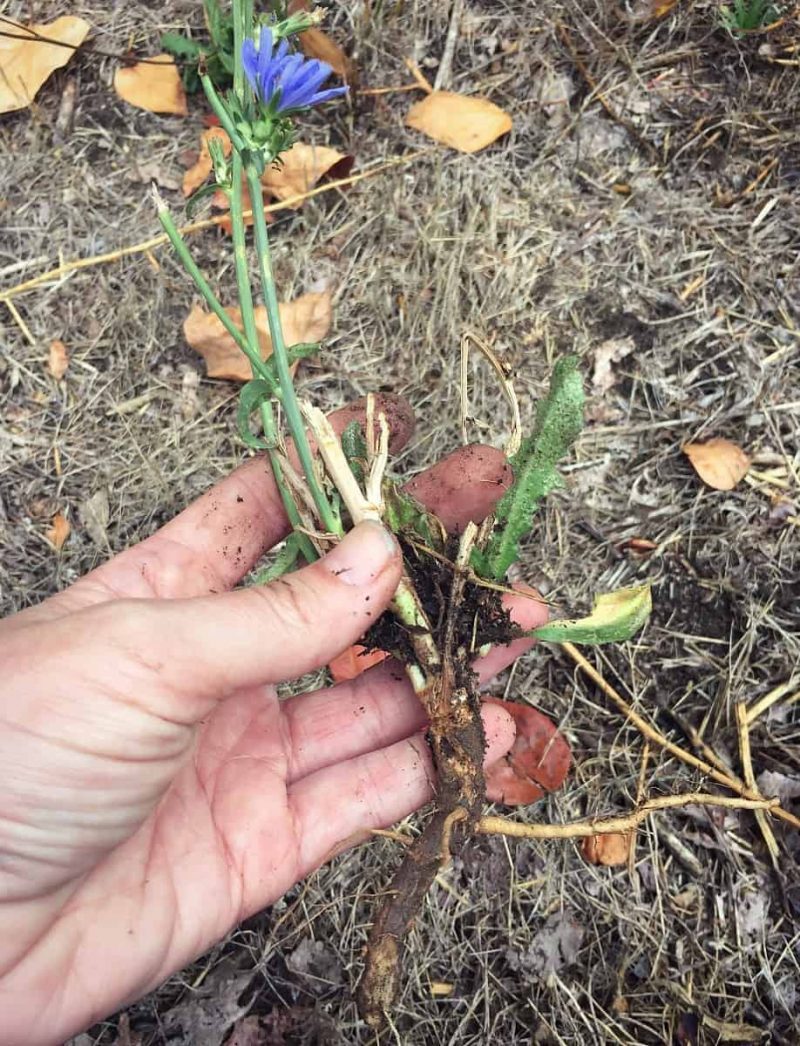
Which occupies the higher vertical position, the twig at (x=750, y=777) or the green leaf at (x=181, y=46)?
the green leaf at (x=181, y=46)

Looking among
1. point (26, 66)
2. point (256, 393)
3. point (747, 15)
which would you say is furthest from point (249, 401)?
point (747, 15)

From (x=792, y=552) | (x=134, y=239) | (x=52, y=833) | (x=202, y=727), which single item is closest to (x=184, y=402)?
(x=134, y=239)

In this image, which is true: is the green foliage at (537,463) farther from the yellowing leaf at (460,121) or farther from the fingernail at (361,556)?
the yellowing leaf at (460,121)

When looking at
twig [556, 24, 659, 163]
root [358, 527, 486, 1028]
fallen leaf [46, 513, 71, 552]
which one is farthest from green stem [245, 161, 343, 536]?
twig [556, 24, 659, 163]

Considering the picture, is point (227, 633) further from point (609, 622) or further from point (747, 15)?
point (747, 15)

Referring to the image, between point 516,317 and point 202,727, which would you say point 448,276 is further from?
point 202,727

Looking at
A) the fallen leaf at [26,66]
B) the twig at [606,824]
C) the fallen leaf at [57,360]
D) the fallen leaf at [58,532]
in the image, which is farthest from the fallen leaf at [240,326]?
the twig at [606,824]

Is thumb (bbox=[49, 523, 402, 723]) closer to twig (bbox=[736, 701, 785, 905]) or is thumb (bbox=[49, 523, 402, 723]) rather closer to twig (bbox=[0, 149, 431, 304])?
twig (bbox=[736, 701, 785, 905])
